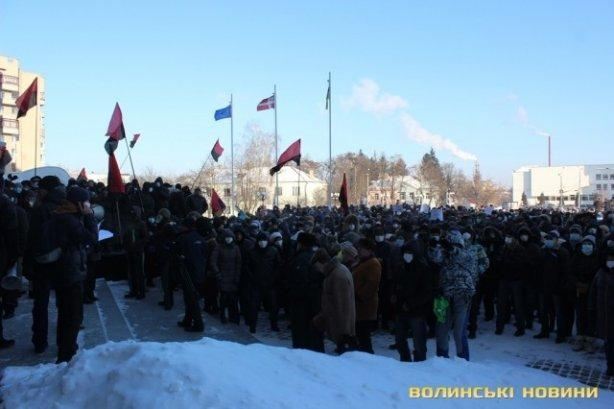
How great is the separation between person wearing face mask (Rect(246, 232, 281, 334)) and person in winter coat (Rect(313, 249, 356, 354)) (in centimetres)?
320

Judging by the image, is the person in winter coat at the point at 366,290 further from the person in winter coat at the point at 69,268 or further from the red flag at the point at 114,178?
the red flag at the point at 114,178

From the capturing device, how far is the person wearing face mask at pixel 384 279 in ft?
34.5

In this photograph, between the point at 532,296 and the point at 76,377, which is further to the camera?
the point at 532,296

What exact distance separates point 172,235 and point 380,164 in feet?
318

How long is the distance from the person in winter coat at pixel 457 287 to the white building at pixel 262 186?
97.8 feet

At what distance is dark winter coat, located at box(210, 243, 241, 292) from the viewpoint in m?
10.2

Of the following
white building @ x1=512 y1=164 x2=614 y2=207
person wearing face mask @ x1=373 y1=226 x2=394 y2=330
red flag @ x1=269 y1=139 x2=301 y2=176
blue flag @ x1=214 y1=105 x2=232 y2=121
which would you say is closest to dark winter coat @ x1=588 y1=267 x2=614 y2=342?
person wearing face mask @ x1=373 y1=226 x2=394 y2=330

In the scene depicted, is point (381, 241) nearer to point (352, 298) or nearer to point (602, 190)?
point (352, 298)

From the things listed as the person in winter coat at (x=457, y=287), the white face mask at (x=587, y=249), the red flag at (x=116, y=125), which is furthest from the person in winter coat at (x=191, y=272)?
the white face mask at (x=587, y=249)

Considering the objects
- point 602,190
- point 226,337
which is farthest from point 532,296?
point 602,190

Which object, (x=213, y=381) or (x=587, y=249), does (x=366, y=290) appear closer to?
(x=213, y=381)

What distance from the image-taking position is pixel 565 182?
106062 mm

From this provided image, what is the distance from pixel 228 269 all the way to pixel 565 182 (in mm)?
107504

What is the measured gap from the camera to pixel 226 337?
913 centimetres
